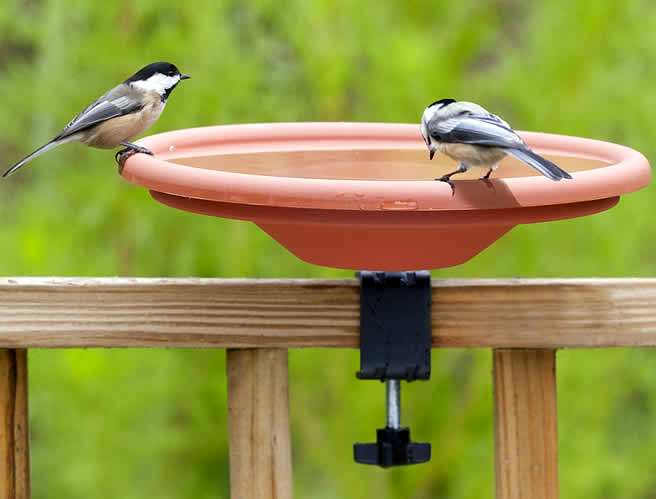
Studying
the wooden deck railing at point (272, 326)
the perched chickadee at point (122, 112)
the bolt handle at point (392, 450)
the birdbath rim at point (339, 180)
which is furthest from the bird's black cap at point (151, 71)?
the bolt handle at point (392, 450)

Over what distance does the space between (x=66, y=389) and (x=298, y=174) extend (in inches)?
44.9

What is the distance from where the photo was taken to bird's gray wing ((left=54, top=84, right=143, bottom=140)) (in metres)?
2.21

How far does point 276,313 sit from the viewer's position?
5.71 feet

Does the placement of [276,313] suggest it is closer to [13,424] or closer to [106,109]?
[13,424]

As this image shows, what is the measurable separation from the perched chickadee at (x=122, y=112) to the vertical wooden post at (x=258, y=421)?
2.14 feet

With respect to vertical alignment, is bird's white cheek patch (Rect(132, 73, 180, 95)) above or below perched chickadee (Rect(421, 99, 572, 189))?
above

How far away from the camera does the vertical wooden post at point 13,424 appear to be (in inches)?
69.1

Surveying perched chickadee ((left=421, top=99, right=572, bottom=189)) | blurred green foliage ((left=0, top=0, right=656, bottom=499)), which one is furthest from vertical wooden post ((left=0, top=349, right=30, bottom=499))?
blurred green foliage ((left=0, top=0, right=656, bottom=499))

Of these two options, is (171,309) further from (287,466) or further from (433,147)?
(433,147)

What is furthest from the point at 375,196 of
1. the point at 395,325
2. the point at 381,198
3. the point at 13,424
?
the point at 13,424

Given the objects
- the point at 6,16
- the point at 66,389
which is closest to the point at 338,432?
the point at 66,389

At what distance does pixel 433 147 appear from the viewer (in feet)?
5.55

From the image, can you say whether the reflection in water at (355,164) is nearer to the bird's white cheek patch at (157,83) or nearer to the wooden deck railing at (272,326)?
the wooden deck railing at (272,326)

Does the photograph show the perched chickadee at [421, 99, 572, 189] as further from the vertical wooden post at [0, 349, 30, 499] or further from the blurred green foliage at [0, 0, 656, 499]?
the blurred green foliage at [0, 0, 656, 499]
